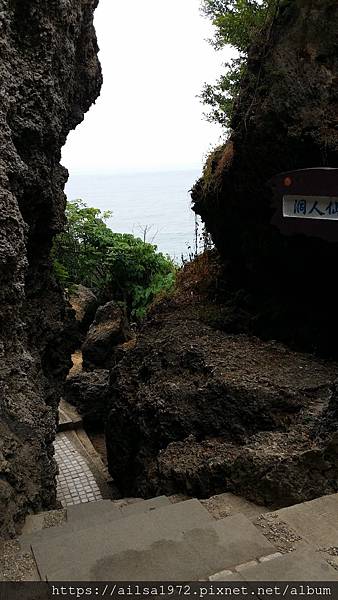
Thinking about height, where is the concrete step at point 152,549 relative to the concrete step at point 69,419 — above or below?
above

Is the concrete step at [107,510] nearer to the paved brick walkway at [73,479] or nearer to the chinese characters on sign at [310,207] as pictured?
the chinese characters on sign at [310,207]

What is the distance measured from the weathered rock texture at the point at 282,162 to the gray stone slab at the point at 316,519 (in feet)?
12.0

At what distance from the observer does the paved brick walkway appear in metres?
7.88

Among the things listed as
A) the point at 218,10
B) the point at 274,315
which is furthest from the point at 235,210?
the point at 218,10

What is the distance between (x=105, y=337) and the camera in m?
12.1

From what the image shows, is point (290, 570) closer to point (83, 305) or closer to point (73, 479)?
point (73, 479)

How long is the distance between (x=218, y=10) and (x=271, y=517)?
33.2 ft

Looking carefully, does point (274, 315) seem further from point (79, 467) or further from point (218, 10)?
point (218, 10)

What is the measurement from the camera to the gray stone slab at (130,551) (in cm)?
230

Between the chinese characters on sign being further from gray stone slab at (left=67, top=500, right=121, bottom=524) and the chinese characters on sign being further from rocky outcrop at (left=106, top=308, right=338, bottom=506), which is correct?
gray stone slab at (left=67, top=500, right=121, bottom=524)

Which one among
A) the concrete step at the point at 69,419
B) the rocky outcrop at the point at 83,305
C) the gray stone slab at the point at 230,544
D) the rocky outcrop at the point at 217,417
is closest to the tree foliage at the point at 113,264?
the rocky outcrop at the point at 83,305

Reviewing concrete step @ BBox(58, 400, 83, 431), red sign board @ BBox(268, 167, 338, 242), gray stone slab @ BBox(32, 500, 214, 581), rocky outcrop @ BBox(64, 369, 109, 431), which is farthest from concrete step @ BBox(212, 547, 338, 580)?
concrete step @ BBox(58, 400, 83, 431)

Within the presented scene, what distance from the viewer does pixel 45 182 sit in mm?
5766

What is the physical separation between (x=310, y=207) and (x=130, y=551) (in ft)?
7.72
